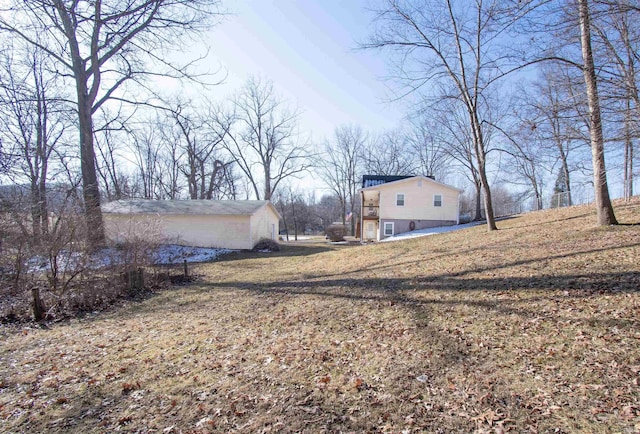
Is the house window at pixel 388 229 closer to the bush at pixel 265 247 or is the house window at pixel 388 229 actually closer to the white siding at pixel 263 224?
the bush at pixel 265 247

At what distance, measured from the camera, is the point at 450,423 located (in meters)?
2.65

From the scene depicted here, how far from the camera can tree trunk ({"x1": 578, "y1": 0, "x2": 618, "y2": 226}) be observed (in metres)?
6.60

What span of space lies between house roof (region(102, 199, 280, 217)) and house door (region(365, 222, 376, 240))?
10.3 metres

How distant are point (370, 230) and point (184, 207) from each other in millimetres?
15868

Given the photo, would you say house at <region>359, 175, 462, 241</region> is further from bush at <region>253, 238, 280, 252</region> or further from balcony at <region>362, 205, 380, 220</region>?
bush at <region>253, 238, 280, 252</region>

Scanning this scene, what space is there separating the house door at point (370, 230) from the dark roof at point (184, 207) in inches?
415

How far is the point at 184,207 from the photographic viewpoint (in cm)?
2130

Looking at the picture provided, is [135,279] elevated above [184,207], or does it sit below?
below

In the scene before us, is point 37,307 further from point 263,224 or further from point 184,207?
point 263,224

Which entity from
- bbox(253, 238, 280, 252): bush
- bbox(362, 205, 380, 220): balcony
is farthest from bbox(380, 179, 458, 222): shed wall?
bbox(253, 238, 280, 252): bush

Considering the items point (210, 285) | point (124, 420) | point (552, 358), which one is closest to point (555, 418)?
point (552, 358)

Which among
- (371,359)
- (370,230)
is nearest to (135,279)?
(371,359)

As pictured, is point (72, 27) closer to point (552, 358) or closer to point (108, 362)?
point (108, 362)

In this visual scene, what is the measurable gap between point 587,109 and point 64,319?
12.2 m
